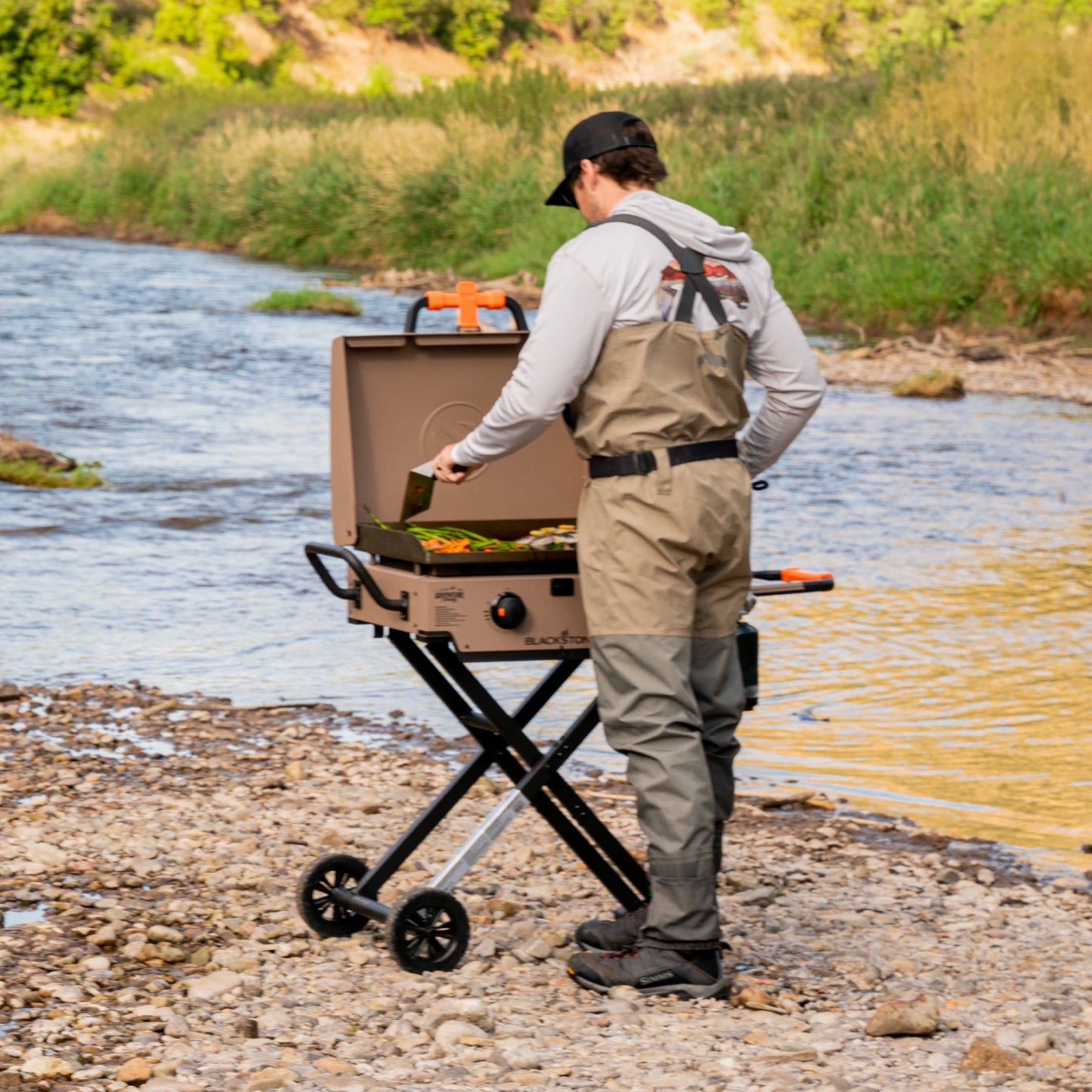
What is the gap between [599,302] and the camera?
392cm

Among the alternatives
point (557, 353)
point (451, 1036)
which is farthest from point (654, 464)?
point (451, 1036)

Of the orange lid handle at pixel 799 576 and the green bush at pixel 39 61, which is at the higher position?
the green bush at pixel 39 61

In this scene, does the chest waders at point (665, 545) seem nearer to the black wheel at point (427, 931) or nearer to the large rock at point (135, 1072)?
the black wheel at point (427, 931)

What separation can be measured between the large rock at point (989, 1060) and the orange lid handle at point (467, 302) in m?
2.01

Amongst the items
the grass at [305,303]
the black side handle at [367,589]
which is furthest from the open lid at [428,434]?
the grass at [305,303]

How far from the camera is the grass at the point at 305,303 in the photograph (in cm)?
2300

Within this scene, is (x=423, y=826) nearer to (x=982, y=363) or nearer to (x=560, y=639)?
(x=560, y=639)

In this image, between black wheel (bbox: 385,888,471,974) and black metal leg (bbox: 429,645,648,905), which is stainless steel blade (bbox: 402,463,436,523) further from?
black wheel (bbox: 385,888,471,974)

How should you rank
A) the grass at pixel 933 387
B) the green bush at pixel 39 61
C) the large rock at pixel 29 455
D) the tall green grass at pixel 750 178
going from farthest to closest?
the green bush at pixel 39 61, the tall green grass at pixel 750 178, the grass at pixel 933 387, the large rock at pixel 29 455

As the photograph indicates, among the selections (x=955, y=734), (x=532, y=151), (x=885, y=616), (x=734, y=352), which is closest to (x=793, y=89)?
(x=532, y=151)

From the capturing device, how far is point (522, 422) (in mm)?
3965

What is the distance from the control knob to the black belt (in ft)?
1.10

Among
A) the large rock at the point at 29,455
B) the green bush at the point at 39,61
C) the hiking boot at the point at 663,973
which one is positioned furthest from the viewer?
the green bush at the point at 39,61

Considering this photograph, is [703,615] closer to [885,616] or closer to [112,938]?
[112,938]
